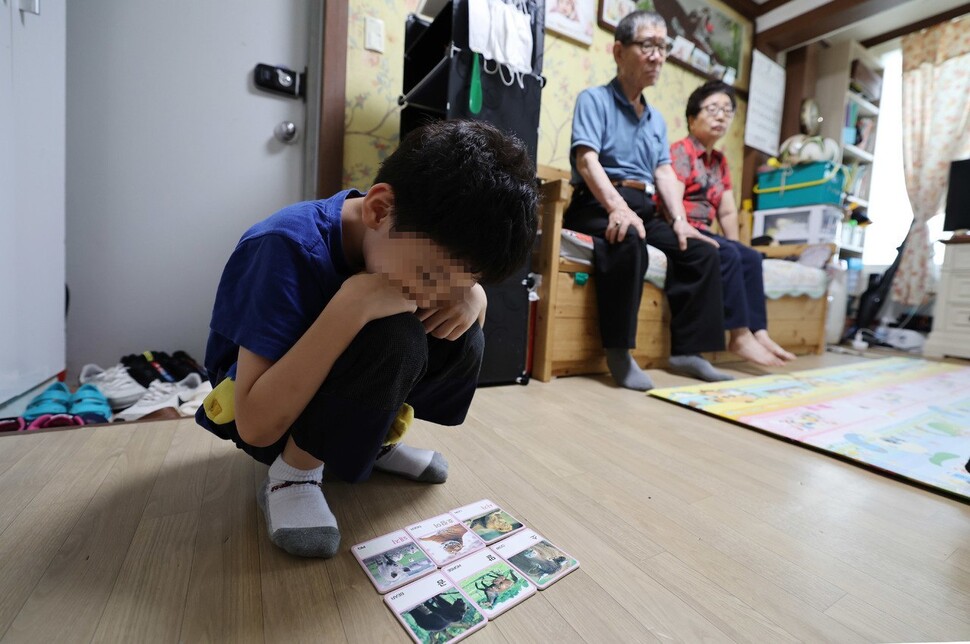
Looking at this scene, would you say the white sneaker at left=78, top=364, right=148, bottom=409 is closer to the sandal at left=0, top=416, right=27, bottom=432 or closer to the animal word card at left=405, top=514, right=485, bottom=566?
the sandal at left=0, top=416, right=27, bottom=432

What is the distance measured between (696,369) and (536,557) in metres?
1.29

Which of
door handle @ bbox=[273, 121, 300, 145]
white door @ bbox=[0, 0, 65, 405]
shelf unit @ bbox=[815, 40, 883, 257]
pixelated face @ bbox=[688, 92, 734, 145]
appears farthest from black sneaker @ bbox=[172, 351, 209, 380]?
shelf unit @ bbox=[815, 40, 883, 257]

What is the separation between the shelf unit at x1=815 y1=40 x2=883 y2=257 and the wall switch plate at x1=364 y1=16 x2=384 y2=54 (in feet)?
10.1

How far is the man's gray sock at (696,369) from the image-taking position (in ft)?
5.15

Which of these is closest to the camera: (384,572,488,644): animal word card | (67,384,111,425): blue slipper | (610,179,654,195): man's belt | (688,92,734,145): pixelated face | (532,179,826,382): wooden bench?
(384,572,488,644): animal word card

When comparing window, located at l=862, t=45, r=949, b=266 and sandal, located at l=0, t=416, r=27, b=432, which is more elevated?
window, located at l=862, t=45, r=949, b=266

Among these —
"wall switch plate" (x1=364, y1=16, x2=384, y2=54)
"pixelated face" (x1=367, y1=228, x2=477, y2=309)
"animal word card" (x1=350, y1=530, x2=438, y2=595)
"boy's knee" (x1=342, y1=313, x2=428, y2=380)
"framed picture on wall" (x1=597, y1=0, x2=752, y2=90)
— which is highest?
"framed picture on wall" (x1=597, y1=0, x2=752, y2=90)

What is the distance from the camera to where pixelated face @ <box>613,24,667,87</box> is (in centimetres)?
150

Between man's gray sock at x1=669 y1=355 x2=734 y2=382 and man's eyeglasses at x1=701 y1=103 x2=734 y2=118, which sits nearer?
man's gray sock at x1=669 y1=355 x2=734 y2=382

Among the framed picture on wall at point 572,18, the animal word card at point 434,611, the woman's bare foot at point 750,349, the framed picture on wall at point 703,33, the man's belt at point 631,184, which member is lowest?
the animal word card at point 434,611

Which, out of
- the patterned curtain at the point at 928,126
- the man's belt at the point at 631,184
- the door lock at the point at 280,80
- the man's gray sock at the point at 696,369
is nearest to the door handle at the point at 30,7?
the door lock at the point at 280,80

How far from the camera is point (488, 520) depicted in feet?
1.96

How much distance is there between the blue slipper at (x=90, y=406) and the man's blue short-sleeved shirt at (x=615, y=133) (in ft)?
4.96

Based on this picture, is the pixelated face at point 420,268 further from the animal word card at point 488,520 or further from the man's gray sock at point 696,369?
the man's gray sock at point 696,369
